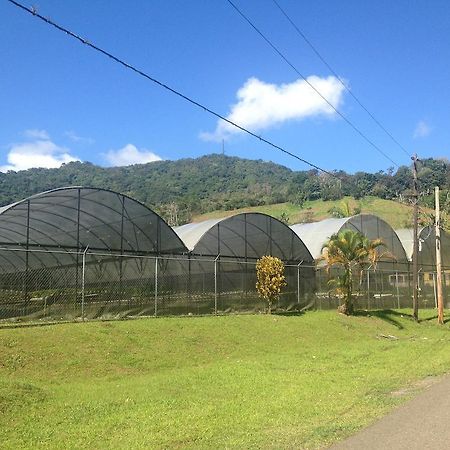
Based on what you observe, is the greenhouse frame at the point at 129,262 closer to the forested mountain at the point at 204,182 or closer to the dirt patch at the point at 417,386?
the dirt patch at the point at 417,386

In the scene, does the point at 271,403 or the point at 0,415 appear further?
the point at 271,403

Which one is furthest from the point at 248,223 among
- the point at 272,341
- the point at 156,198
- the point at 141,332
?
the point at 156,198

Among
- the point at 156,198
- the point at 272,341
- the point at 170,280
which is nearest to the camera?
the point at 272,341

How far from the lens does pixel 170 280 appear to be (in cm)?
2303

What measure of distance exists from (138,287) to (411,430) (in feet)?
49.9

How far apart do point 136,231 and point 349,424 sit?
16.7 meters

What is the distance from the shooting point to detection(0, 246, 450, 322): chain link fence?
1785 centimetres

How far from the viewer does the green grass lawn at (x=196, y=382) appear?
7.76 metres

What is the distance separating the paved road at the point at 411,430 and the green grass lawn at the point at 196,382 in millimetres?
342

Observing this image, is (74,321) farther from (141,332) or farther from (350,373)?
(350,373)

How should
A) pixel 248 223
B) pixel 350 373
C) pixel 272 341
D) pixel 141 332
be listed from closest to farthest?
pixel 350 373
pixel 141 332
pixel 272 341
pixel 248 223

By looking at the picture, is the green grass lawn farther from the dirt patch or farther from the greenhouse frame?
the greenhouse frame

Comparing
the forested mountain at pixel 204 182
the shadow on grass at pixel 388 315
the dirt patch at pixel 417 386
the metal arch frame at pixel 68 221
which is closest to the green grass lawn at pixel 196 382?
the dirt patch at pixel 417 386

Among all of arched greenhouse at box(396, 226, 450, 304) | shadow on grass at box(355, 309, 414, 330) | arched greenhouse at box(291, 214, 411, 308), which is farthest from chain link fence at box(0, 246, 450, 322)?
arched greenhouse at box(396, 226, 450, 304)
